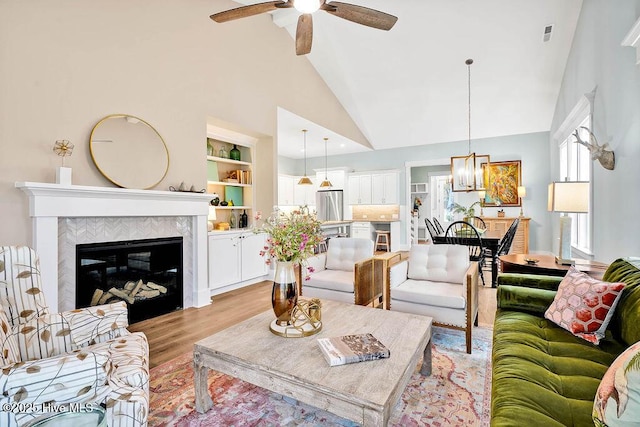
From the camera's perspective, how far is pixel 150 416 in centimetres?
179

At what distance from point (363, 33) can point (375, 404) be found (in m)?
5.16

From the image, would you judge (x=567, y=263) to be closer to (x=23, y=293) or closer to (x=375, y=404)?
(x=375, y=404)

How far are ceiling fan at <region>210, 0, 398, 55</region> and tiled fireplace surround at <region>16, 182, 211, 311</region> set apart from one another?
187 centimetres

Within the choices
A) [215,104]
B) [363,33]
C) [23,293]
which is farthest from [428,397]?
[363,33]

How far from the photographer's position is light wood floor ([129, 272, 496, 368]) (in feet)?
8.88

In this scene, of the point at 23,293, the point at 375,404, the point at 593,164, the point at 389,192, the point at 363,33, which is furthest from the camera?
the point at 389,192

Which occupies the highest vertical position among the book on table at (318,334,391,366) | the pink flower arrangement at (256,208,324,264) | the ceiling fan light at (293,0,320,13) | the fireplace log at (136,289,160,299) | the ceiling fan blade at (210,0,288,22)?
the ceiling fan blade at (210,0,288,22)

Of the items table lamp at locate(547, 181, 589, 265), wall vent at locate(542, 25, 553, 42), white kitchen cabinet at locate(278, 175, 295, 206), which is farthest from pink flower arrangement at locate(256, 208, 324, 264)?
white kitchen cabinet at locate(278, 175, 295, 206)

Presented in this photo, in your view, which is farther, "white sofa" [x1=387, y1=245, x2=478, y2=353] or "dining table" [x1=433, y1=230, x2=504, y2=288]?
"dining table" [x1=433, y1=230, x2=504, y2=288]

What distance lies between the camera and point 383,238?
866 cm

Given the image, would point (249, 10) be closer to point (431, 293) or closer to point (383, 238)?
point (431, 293)

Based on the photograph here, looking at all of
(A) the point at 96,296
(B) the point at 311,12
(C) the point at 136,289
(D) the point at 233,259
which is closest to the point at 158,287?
(C) the point at 136,289

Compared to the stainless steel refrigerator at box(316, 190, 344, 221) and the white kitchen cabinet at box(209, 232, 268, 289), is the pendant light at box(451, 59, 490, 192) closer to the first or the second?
the white kitchen cabinet at box(209, 232, 268, 289)

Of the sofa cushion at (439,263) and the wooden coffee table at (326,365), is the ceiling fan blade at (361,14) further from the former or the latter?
the wooden coffee table at (326,365)
